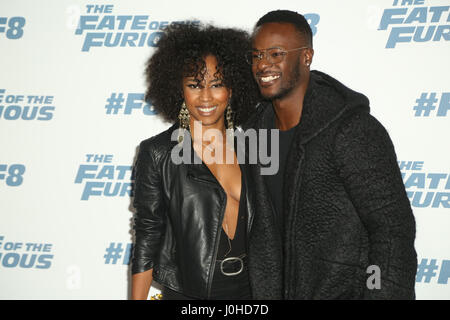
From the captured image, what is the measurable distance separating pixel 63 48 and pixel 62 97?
0.45 meters

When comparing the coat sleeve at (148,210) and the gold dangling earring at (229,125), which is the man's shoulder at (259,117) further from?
the coat sleeve at (148,210)

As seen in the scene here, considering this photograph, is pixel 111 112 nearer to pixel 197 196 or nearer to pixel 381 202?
pixel 197 196

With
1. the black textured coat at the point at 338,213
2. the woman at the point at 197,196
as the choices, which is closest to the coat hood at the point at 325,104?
the black textured coat at the point at 338,213

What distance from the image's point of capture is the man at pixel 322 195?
172 centimetres

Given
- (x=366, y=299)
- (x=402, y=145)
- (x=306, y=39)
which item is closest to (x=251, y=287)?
(x=366, y=299)

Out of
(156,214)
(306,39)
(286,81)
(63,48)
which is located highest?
(63,48)

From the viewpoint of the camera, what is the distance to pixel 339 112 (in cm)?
185

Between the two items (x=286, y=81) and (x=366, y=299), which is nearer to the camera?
(x=366, y=299)

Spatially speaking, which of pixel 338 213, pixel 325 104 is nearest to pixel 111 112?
pixel 325 104

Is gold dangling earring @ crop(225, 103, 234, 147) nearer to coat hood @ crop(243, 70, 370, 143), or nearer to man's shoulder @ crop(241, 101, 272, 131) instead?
man's shoulder @ crop(241, 101, 272, 131)

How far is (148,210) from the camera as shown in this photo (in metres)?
2.28

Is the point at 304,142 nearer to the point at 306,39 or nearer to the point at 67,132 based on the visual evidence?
the point at 306,39

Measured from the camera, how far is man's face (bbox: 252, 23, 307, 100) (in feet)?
6.55

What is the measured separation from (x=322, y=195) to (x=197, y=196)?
27.5 inches
